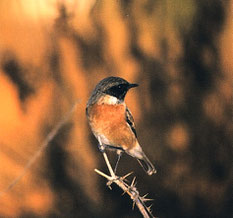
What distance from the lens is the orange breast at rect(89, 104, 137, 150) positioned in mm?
1681

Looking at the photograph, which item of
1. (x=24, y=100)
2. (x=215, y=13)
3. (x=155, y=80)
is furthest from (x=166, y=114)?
(x=24, y=100)

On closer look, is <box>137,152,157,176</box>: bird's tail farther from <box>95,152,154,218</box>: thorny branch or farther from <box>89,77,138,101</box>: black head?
<box>95,152,154,218</box>: thorny branch

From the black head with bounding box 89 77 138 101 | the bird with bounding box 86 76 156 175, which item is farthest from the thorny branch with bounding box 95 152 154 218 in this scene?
the black head with bounding box 89 77 138 101

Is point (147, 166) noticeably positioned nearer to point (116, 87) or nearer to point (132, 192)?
point (116, 87)

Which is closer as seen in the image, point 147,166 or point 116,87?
point 116,87

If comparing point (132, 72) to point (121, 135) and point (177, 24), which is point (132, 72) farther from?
point (121, 135)

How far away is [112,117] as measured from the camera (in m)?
1.77

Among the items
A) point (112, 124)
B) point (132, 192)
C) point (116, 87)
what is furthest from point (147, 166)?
point (132, 192)

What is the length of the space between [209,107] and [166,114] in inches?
11.6

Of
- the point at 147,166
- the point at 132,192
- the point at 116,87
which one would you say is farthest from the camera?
the point at 147,166

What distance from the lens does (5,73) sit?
7.98 ft

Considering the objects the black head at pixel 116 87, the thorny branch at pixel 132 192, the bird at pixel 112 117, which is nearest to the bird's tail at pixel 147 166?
the bird at pixel 112 117

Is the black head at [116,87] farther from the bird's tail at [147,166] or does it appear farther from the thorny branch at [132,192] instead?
the thorny branch at [132,192]

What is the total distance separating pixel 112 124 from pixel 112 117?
31 mm
